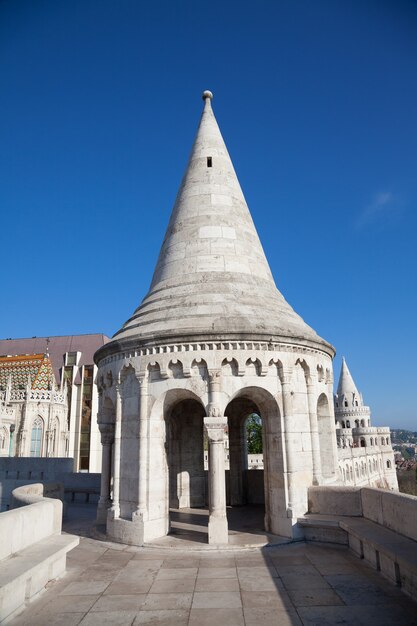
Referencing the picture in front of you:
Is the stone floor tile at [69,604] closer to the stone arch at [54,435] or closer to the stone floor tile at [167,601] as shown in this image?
the stone floor tile at [167,601]

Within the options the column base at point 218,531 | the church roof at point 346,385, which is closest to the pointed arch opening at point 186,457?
the column base at point 218,531

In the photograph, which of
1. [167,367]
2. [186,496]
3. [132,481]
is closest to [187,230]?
[167,367]

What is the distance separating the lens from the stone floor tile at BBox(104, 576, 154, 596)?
20.0 ft

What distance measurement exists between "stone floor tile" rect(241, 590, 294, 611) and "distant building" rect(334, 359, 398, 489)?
34.0m

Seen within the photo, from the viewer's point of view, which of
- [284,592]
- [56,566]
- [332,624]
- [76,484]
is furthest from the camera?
[76,484]

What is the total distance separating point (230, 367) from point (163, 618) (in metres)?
4.73

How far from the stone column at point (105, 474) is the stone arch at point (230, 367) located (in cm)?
362

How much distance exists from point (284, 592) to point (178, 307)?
230 inches

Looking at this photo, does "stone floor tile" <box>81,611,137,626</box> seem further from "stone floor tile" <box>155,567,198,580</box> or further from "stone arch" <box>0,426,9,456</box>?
"stone arch" <box>0,426,9,456</box>

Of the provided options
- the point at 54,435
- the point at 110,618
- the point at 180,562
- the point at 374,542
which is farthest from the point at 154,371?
the point at 54,435

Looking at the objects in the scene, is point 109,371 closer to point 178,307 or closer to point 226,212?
point 178,307

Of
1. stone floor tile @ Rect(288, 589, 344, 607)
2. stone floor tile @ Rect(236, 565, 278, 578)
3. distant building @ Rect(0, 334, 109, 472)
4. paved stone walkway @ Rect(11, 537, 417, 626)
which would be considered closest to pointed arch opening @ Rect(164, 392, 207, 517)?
paved stone walkway @ Rect(11, 537, 417, 626)

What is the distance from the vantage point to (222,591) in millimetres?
6074

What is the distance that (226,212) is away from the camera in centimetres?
1194
